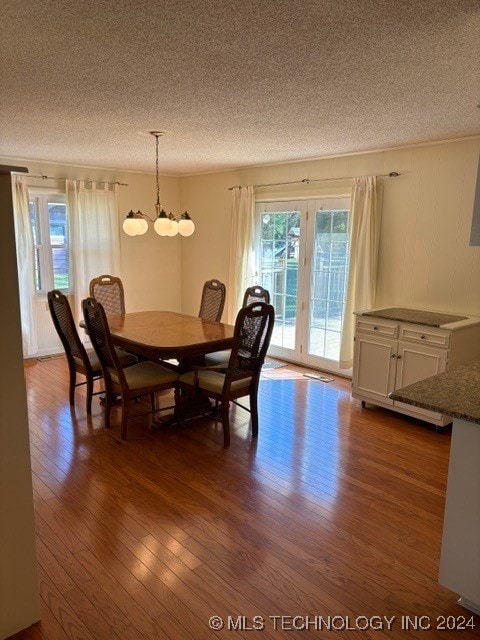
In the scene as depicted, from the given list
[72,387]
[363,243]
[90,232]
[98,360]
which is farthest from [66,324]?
[363,243]

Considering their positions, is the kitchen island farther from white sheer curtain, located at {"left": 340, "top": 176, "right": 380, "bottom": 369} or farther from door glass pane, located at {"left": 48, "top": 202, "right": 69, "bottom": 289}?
door glass pane, located at {"left": 48, "top": 202, "right": 69, "bottom": 289}

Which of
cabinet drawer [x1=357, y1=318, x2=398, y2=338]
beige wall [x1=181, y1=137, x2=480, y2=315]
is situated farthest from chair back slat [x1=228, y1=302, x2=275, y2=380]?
beige wall [x1=181, y1=137, x2=480, y2=315]

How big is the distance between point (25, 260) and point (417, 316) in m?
4.39

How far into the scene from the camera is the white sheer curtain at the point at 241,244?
5.84m

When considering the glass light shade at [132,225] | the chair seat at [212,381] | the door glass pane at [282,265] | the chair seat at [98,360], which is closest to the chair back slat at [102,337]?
the chair seat at [98,360]

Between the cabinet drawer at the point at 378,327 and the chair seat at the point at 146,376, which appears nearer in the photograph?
the chair seat at the point at 146,376

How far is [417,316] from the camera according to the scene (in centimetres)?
399

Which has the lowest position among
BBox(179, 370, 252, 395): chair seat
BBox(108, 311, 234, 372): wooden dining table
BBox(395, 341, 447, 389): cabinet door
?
BBox(179, 370, 252, 395): chair seat

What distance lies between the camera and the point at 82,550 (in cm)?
229

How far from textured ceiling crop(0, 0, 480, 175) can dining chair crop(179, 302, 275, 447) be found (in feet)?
4.71

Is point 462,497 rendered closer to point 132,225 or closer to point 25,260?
point 132,225

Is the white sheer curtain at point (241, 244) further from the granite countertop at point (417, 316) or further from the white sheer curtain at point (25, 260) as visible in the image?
the white sheer curtain at point (25, 260)

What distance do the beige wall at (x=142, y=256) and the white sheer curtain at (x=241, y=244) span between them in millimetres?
1310

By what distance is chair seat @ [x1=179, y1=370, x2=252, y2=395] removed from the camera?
11.5ft
